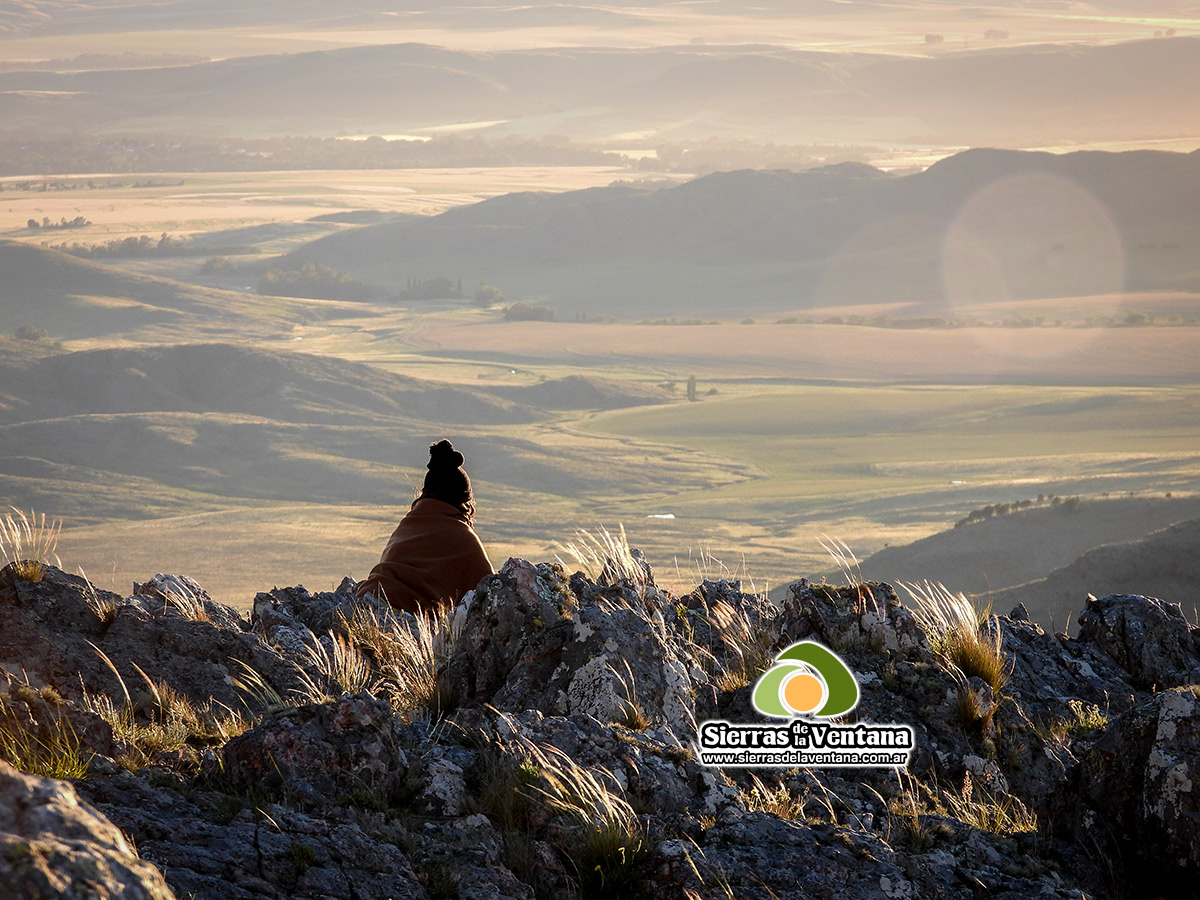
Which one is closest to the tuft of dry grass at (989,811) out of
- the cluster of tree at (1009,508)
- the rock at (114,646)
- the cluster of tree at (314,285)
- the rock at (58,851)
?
the rock at (58,851)

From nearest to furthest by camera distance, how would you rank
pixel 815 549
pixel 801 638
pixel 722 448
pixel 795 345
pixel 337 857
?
pixel 337 857 → pixel 801 638 → pixel 815 549 → pixel 722 448 → pixel 795 345

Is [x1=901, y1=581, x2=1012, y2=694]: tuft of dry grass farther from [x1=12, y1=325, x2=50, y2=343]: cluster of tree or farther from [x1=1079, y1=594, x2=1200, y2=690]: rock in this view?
[x1=12, y1=325, x2=50, y2=343]: cluster of tree

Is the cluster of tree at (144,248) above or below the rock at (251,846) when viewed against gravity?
above

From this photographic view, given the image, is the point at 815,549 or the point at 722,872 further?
the point at 815,549

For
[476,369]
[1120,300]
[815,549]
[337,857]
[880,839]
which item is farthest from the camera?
[1120,300]

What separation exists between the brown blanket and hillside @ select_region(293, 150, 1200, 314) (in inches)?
5756

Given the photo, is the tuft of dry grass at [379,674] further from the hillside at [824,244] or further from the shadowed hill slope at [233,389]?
the hillside at [824,244]

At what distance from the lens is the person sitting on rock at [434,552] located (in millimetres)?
6750

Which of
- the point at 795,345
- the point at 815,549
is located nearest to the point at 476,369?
the point at 795,345

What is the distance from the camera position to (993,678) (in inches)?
183

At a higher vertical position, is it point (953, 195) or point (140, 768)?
point (953, 195)

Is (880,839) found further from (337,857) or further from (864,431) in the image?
(864,431)

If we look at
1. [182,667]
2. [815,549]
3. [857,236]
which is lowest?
[815,549]

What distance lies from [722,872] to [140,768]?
1.65m
